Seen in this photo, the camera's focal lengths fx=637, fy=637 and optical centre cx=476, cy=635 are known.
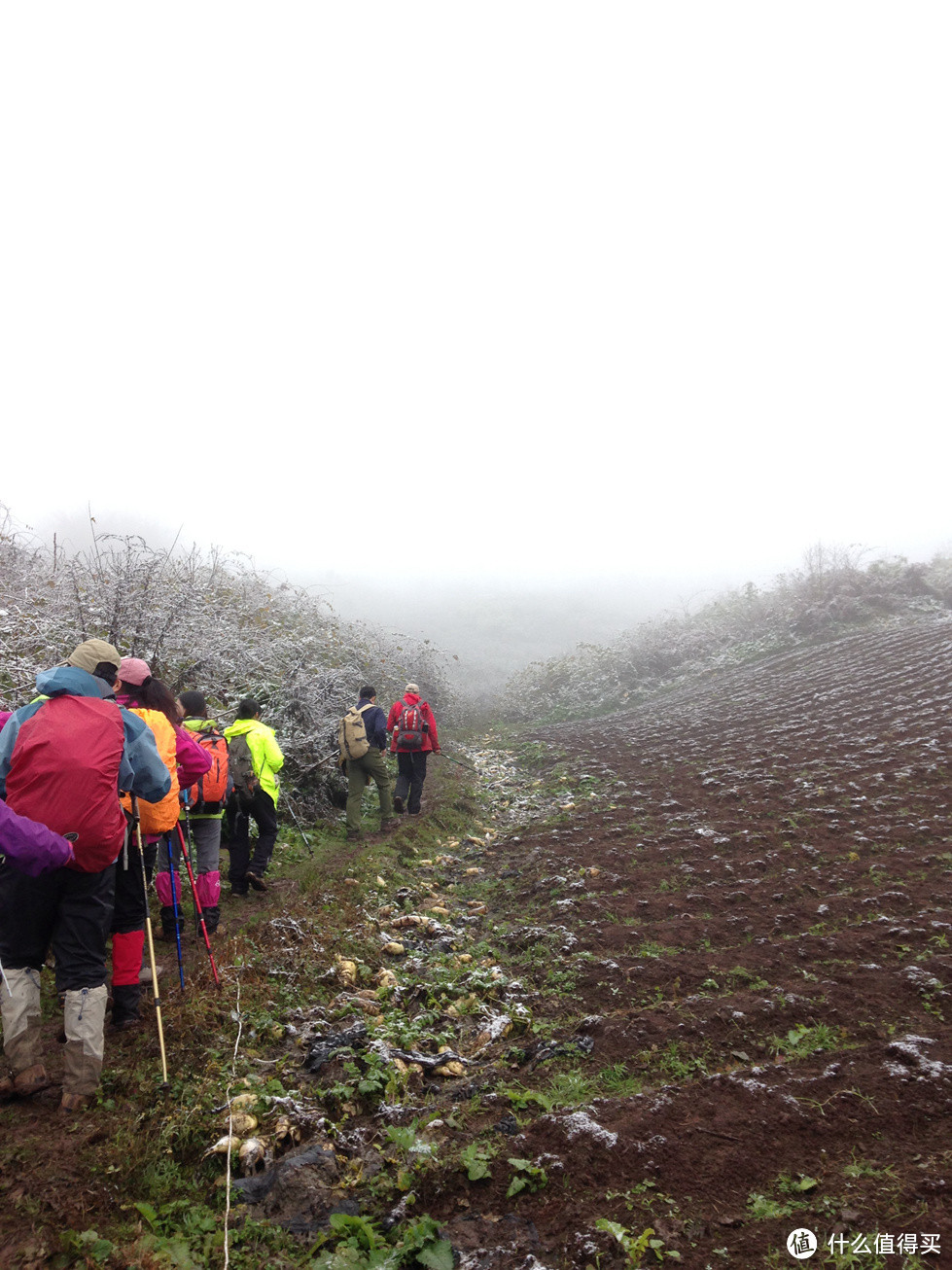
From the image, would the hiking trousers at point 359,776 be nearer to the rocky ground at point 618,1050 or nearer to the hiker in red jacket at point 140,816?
the rocky ground at point 618,1050

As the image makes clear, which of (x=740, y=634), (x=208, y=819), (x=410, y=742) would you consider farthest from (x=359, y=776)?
(x=740, y=634)

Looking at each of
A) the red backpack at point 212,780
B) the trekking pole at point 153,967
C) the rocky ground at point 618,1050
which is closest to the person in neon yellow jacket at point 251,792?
the rocky ground at point 618,1050

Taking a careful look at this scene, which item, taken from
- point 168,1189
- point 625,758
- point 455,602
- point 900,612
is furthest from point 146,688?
point 455,602

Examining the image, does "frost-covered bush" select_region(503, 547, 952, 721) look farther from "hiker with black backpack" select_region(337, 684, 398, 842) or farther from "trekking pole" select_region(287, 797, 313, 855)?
"trekking pole" select_region(287, 797, 313, 855)

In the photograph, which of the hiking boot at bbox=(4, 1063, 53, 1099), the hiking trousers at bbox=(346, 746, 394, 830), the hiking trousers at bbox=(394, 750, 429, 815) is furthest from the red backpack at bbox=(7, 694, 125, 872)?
the hiking trousers at bbox=(394, 750, 429, 815)

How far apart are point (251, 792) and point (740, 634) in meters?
26.6

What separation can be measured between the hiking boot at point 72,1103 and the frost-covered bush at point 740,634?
22.7 m

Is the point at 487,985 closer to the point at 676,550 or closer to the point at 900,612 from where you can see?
the point at 900,612

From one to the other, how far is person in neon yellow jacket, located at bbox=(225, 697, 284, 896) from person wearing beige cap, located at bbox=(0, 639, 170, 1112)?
11.0 ft

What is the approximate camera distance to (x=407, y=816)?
1114 centimetres

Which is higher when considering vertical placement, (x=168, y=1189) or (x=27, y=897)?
(x=27, y=897)

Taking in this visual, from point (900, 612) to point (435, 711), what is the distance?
20122mm

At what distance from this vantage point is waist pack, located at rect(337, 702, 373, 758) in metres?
10.0

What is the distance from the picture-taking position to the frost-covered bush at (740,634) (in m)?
26.9
